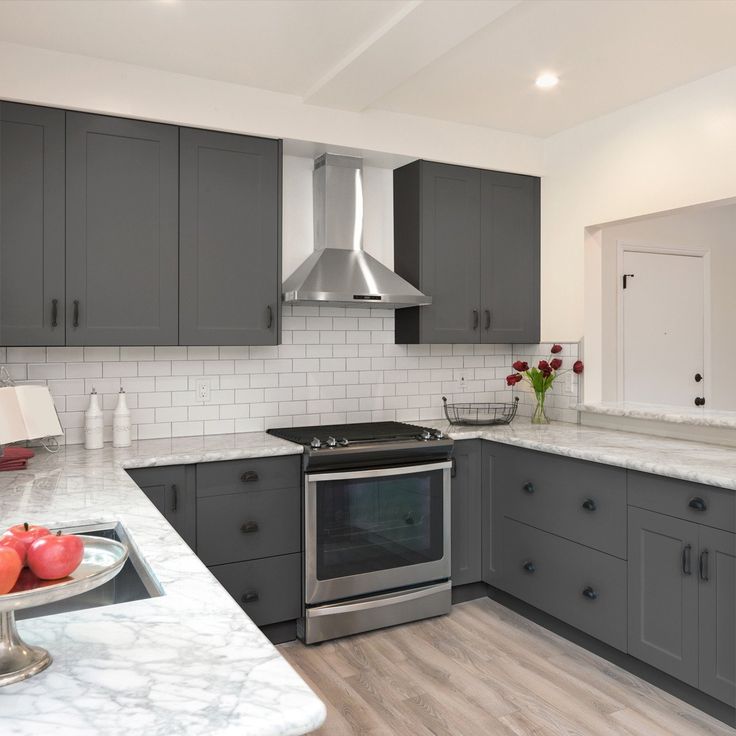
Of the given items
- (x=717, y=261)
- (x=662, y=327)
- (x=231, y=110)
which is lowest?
(x=662, y=327)

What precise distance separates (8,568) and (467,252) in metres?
3.31

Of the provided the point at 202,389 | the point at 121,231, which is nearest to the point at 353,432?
the point at 202,389

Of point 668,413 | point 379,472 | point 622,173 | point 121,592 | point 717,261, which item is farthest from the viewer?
point 717,261

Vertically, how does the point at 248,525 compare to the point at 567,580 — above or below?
above

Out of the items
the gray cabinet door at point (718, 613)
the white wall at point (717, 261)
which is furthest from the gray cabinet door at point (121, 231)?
the white wall at point (717, 261)

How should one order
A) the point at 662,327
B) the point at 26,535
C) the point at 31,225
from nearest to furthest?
the point at 26,535 → the point at 31,225 → the point at 662,327

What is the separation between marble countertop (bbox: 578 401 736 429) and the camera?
10.3ft

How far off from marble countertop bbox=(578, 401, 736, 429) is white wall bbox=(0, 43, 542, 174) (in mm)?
1477

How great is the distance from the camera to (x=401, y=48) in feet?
8.88

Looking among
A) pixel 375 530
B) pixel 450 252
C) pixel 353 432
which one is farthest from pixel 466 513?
pixel 450 252

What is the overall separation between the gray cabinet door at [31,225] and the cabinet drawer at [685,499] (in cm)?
251

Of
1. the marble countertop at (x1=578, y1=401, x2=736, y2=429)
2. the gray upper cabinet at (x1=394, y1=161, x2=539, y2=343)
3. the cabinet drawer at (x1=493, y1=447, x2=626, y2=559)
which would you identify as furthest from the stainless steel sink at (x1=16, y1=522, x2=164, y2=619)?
the marble countertop at (x1=578, y1=401, x2=736, y2=429)

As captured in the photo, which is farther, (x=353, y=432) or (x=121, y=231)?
(x=353, y=432)

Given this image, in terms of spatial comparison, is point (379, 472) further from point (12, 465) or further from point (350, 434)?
point (12, 465)
